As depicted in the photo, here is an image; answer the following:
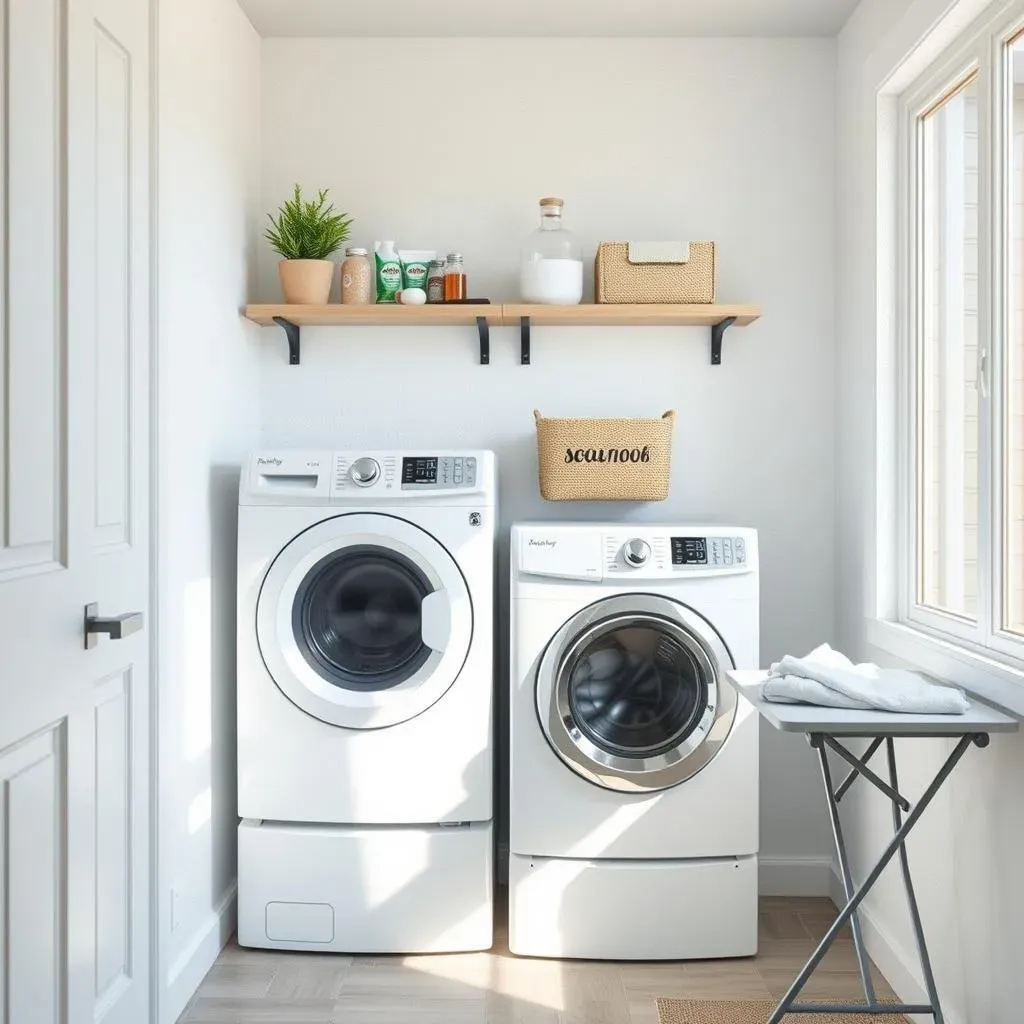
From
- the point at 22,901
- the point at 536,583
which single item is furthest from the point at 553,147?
the point at 22,901

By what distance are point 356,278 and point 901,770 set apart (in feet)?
6.11

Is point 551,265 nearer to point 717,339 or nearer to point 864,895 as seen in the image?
point 717,339

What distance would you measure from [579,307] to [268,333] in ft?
3.04

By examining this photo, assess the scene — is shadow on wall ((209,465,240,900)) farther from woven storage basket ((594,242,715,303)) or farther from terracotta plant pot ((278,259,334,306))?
woven storage basket ((594,242,715,303))

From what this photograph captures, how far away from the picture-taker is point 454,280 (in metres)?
2.83

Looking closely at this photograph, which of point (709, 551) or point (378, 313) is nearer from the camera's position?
point (709, 551)

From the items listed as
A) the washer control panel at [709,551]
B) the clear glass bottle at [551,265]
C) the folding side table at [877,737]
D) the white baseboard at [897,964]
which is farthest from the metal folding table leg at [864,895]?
the clear glass bottle at [551,265]

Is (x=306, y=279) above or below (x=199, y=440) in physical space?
above

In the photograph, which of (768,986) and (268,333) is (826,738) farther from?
(268,333)

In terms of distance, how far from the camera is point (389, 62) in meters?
2.99

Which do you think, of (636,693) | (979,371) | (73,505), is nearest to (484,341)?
(636,693)

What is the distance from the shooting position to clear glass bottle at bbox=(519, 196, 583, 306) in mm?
2779

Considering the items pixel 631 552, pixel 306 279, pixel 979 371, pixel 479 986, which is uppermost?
pixel 306 279

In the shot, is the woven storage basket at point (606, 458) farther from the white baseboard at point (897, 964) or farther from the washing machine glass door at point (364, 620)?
the white baseboard at point (897, 964)
